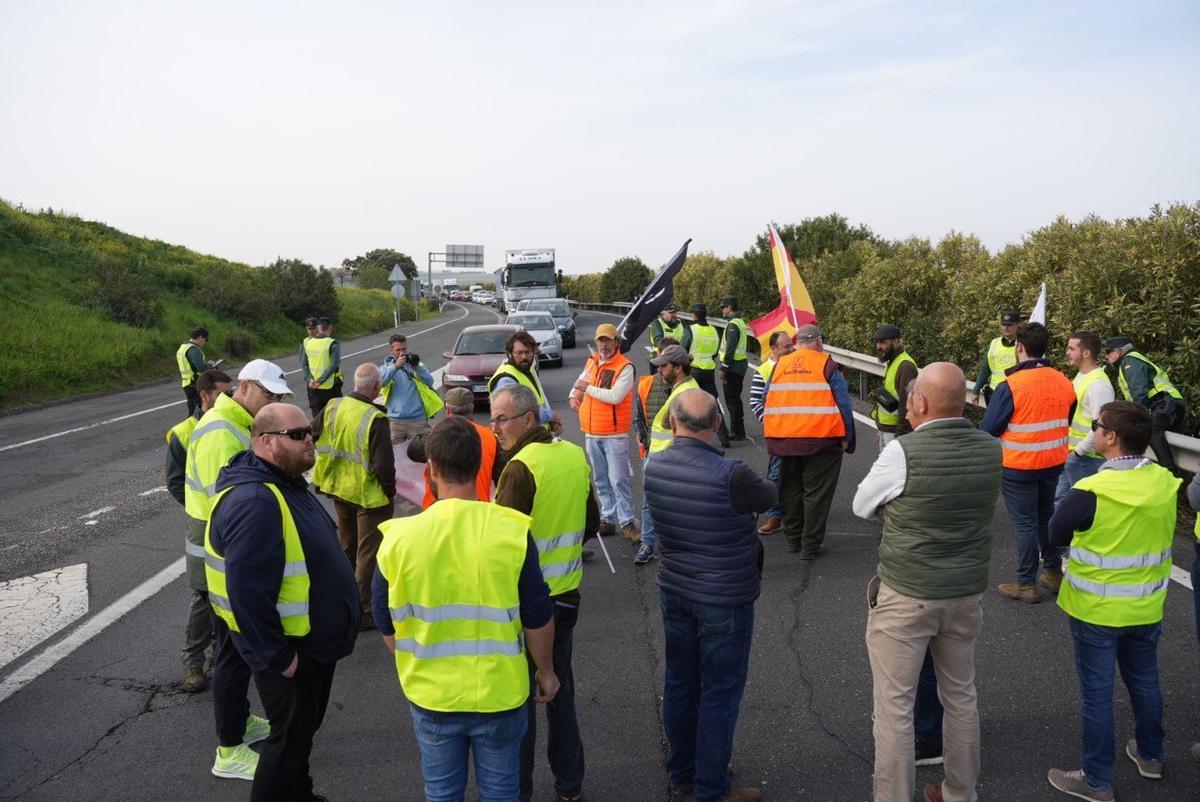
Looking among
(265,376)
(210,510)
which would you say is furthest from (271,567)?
(265,376)

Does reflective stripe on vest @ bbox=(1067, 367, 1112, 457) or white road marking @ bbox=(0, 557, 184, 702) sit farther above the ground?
reflective stripe on vest @ bbox=(1067, 367, 1112, 457)

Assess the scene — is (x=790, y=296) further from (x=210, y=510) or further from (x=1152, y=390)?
(x=210, y=510)

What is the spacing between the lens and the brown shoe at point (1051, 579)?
569 cm

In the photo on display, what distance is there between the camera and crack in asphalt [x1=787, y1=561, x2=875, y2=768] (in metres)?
3.91

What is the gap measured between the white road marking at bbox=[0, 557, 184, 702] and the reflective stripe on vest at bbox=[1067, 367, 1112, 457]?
278 inches

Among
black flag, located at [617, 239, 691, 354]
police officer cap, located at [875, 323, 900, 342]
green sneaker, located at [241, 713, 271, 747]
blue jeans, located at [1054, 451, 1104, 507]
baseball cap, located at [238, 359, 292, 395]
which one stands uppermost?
black flag, located at [617, 239, 691, 354]

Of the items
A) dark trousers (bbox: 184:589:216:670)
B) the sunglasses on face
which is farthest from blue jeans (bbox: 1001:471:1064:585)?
dark trousers (bbox: 184:589:216:670)

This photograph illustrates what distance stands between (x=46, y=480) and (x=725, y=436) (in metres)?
8.91

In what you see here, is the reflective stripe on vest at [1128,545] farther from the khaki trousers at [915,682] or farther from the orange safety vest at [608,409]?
the orange safety vest at [608,409]

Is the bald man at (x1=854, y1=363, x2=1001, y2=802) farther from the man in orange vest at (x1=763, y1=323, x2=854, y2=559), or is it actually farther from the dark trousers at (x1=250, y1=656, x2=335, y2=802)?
the man in orange vest at (x1=763, y1=323, x2=854, y2=559)

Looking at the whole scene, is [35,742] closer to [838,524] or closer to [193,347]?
[838,524]

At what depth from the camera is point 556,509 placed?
12.0 feet

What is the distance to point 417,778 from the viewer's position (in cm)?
379

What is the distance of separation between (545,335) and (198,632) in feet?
58.9
